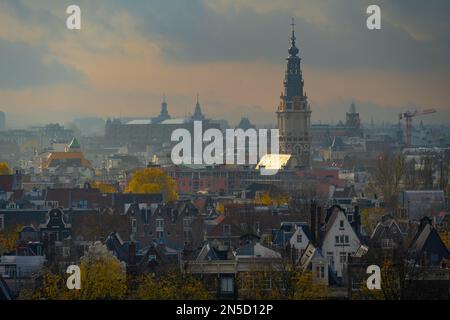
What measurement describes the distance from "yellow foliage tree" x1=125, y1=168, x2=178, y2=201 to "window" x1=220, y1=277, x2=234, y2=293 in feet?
151

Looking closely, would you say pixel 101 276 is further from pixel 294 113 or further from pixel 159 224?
pixel 294 113

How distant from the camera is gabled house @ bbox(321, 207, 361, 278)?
42906 millimetres

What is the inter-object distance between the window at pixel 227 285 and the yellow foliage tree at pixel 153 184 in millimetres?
46026

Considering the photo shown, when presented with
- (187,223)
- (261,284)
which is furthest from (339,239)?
(187,223)

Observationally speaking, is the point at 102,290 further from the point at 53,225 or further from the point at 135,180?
the point at 135,180

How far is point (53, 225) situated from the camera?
5403cm

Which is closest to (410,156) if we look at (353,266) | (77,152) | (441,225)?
(77,152)

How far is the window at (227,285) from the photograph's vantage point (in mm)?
36341

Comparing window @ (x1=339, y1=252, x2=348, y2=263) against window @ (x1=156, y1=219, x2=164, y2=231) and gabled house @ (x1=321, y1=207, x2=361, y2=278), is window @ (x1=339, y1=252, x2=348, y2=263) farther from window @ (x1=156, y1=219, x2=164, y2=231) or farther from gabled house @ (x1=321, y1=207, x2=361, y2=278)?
window @ (x1=156, y1=219, x2=164, y2=231)

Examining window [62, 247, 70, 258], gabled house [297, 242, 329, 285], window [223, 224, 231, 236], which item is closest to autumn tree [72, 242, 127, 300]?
window [62, 247, 70, 258]

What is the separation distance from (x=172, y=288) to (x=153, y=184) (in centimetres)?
5732
